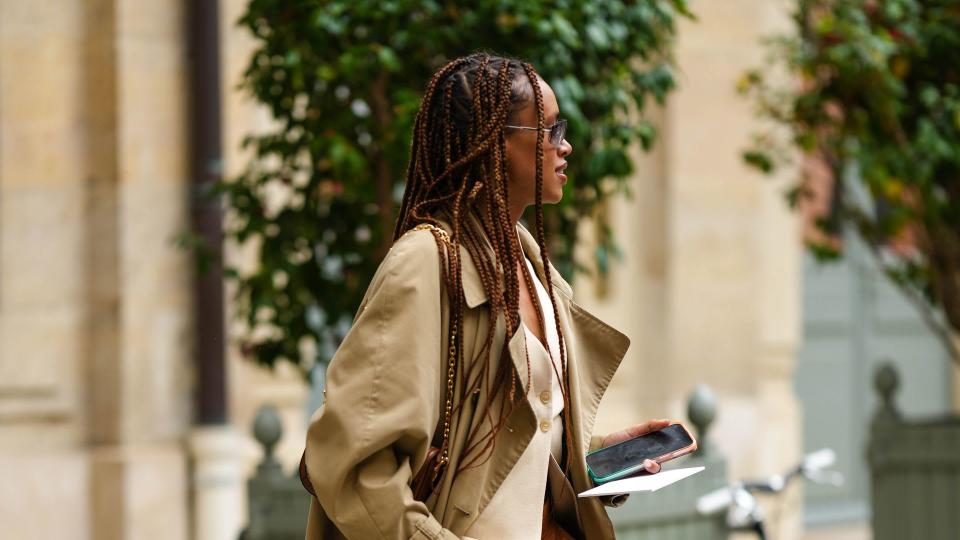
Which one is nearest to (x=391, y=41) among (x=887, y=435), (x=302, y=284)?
(x=302, y=284)

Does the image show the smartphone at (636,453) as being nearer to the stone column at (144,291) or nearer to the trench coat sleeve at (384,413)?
the trench coat sleeve at (384,413)

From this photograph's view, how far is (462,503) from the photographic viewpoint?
105 inches

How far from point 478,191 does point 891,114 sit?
5039mm

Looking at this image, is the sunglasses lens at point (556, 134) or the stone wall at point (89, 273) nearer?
the sunglasses lens at point (556, 134)

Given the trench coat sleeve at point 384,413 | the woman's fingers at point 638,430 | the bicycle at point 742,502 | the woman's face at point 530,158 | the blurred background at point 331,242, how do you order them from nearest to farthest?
the trench coat sleeve at point 384,413 → the woman's face at point 530,158 → the woman's fingers at point 638,430 → the blurred background at point 331,242 → the bicycle at point 742,502

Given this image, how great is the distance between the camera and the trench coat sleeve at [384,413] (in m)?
2.54

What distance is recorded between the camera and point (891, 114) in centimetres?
741

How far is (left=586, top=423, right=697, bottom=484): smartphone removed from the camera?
2.90m

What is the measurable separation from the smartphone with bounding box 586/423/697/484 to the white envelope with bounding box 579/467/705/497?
0.26 feet

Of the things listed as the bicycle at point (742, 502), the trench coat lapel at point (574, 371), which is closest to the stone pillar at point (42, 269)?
the bicycle at point (742, 502)

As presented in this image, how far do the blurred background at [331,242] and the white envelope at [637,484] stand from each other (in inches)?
93.7

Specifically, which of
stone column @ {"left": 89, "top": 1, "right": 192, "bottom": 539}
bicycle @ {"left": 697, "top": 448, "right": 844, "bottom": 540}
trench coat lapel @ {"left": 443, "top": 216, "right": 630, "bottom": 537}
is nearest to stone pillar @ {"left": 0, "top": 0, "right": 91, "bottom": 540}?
stone column @ {"left": 89, "top": 1, "right": 192, "bottom": 539}

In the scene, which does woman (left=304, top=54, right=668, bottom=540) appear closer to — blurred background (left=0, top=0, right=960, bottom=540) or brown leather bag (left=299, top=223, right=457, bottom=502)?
brown leather bag (left=299, top=223, right=457, bottom=502)

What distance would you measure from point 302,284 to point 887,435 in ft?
11.1
